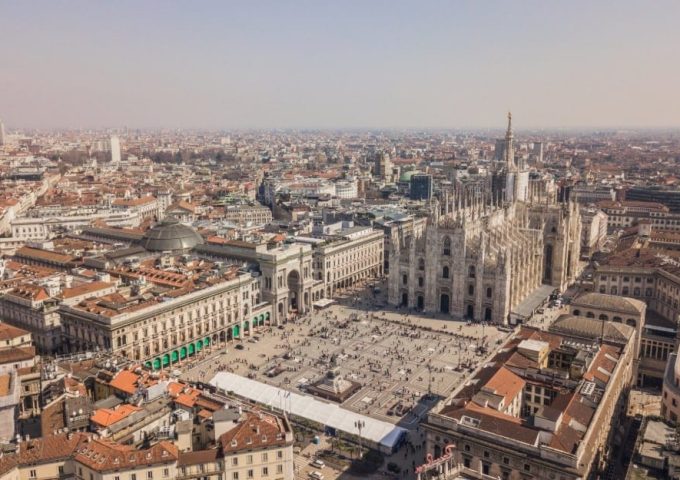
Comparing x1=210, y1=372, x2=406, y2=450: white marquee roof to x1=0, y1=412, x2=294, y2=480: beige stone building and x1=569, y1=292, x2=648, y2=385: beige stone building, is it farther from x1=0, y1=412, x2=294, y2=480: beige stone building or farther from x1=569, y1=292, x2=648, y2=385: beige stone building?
x1=569, y1=292, x2=648, y2=385: beige stone building

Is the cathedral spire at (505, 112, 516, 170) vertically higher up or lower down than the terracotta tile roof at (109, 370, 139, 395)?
higher up

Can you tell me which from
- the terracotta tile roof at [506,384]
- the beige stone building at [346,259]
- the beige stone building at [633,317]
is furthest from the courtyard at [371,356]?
the terracotta tile roof at [506,384]

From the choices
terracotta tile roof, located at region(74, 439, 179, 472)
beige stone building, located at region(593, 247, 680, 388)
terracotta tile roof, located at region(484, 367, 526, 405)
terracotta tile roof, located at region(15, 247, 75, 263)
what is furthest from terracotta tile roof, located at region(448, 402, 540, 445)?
terracotta tile roof, located at region(15, 247, 75, 263)

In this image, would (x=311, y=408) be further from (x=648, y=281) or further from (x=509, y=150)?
(x=509, y=150)

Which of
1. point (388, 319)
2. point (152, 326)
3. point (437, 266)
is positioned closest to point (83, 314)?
point (152, 326)

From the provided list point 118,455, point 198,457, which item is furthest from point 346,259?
point 118,455

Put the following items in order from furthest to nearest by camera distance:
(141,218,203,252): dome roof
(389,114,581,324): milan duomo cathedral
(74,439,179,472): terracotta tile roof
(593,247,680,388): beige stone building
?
(141,218,203,252): dome roof, (389,114,581,324): milan duomo cathedral, (593,247,680,388): beige stone building, (74,439,179,472): terracotta tile roof

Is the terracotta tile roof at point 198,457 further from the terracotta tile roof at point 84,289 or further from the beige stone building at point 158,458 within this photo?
the terracotta tile roof at point 84,289
